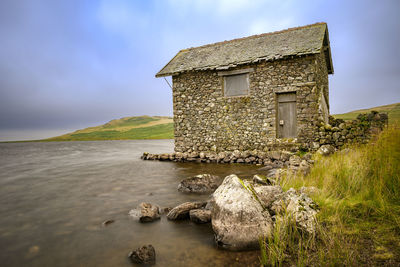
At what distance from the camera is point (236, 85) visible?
1246 cm

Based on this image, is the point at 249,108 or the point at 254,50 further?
the point at 254,50

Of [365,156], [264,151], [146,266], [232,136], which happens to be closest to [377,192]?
[365,156]

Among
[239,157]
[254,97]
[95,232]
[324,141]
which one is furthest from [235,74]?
[95,232]

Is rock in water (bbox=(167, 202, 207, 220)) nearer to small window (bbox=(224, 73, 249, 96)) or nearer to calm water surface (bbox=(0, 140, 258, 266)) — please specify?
calm water surface (bbox=(0, 140, 258, 266))

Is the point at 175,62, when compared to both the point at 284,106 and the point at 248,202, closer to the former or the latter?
the point at 284,106

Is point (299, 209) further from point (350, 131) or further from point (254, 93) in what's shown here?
point (254, 93)

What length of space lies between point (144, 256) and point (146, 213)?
146 cm

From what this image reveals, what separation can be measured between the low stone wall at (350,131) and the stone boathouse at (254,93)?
388 mm

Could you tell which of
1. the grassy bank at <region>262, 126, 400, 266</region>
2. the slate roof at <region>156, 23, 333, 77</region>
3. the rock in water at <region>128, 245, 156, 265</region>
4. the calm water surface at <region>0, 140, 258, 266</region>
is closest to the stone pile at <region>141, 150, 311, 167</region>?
the slate roof at <region>156, 23, 333, 77</region>

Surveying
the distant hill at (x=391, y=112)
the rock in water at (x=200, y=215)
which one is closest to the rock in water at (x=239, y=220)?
the rock in water at (x=200, y=215)

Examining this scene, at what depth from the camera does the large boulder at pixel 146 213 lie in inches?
173

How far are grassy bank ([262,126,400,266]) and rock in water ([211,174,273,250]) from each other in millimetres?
269

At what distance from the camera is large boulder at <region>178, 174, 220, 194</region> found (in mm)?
6430

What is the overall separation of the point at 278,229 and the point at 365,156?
9.22 feet
